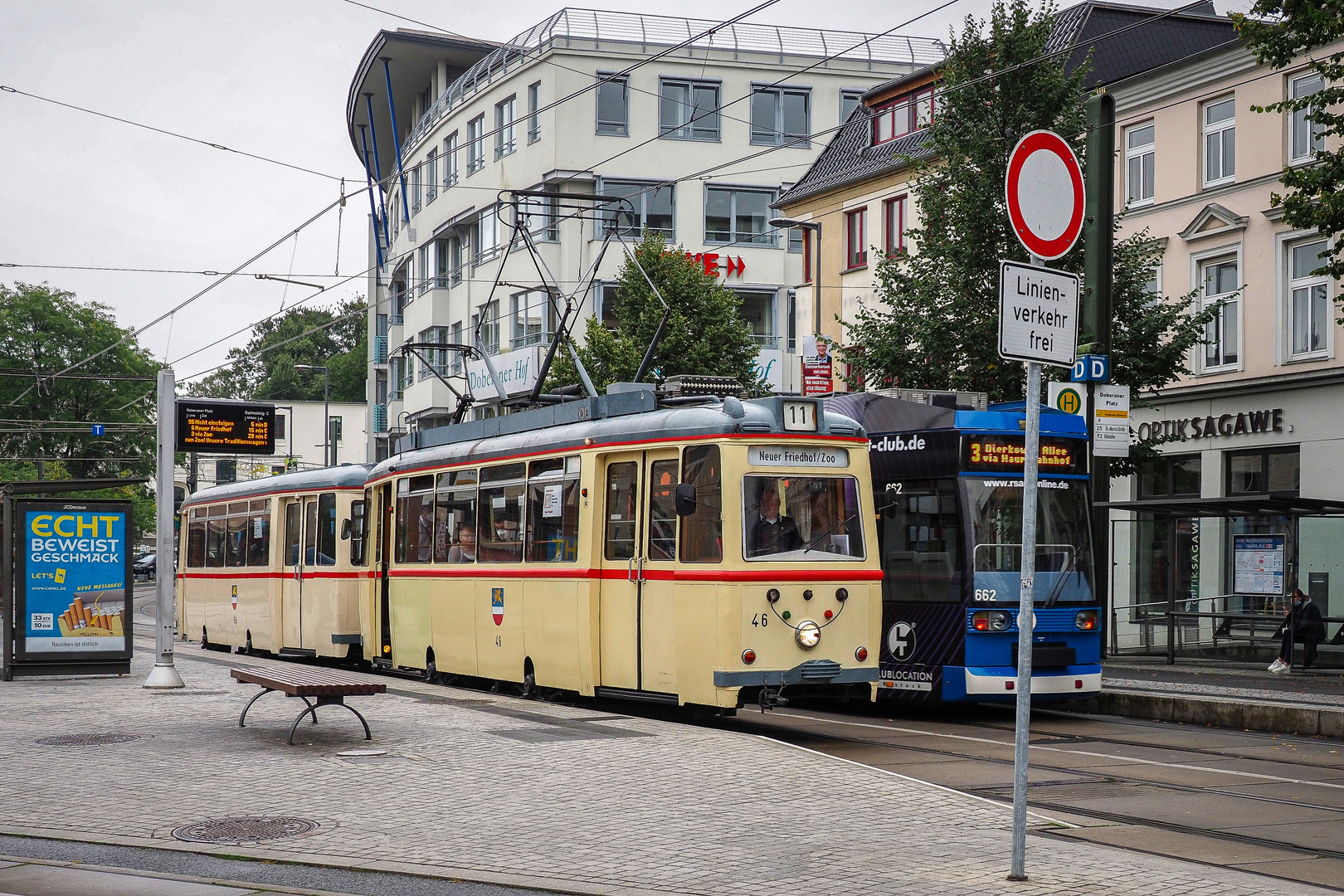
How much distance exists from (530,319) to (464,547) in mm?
33297

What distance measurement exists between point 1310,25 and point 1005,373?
7.29 m

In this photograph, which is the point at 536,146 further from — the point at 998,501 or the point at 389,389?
the point at 998,501

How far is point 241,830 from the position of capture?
8.50 meters

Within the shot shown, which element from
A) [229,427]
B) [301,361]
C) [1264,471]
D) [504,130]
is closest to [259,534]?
[229,427]

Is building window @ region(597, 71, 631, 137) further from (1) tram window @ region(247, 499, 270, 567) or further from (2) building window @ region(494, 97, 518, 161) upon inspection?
(1) tram window @ region(247, 499, 270, 567)

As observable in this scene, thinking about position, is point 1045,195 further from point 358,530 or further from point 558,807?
point 358,530

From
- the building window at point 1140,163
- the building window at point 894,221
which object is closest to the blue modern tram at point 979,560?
the building window at point 1140,163

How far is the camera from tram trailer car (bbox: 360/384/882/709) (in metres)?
13.4

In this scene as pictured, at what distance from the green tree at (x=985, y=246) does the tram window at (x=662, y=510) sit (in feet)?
33.7

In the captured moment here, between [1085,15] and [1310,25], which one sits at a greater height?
[1085,15]

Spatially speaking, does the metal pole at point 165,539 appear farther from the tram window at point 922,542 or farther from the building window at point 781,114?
the building window at point 781,114

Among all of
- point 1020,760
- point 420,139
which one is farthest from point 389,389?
point 1020,760

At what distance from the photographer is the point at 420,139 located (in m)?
58.0

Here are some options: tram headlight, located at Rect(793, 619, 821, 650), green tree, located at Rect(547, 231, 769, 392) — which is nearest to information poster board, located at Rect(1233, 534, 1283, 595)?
tram headlight, located at Rect(793, 619, 821, 650)
